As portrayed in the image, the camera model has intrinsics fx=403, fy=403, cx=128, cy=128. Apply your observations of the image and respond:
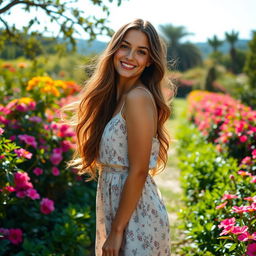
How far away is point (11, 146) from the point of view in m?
2.38

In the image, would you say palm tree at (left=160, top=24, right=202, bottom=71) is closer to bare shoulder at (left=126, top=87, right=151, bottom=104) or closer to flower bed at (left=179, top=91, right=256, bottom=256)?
flower bed at (left=179, top=91, right=256, bottom=256)

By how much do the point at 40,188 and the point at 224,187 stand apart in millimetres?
1638

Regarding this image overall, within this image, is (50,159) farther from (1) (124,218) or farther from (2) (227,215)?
(1) (124,218)

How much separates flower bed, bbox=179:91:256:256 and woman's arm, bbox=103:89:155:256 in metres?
0.67

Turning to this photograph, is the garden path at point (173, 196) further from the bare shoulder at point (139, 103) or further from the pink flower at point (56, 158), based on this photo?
the bare shoulder at point (139, 103)

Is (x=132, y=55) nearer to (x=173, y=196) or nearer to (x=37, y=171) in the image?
(x=37, y=171)

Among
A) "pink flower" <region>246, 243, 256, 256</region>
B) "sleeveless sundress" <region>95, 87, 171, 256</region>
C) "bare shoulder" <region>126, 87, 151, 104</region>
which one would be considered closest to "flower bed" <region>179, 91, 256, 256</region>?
"pink flower" <region>246, 243, 256, 256</region>

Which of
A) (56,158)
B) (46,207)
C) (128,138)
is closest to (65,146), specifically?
(56,158)

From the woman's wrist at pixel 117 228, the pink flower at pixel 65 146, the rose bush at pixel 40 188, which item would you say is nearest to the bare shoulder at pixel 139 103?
the woman's wrist at pixel 117 228

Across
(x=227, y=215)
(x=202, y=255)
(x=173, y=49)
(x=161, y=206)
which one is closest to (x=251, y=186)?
(x=227, y=215)

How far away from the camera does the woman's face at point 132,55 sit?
6.35 feet

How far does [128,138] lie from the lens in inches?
70.4

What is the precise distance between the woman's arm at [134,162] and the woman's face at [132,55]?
0.25 m

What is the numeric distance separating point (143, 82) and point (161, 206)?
64 centimetres
